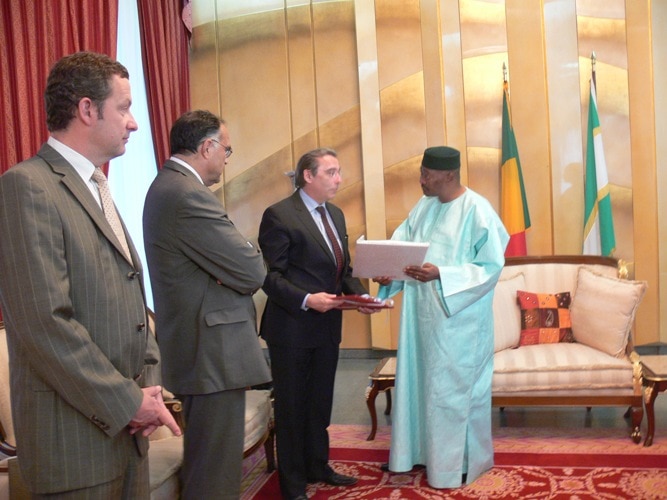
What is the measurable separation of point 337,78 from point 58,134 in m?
5.20

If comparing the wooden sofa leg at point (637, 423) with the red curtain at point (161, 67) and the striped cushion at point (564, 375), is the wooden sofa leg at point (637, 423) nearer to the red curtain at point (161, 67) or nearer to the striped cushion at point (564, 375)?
the striped cushion at point (564, 375)

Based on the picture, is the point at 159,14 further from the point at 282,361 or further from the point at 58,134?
the point at 58,134

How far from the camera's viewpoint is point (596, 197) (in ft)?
20.1

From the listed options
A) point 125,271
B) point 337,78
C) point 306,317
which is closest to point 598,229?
point 337,78

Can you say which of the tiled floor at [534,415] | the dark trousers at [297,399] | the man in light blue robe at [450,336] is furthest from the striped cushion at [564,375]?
the dark trousers at [297,399]

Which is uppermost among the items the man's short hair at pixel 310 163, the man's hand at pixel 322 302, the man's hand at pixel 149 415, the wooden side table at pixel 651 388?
the man's short hair at pixel 310 163

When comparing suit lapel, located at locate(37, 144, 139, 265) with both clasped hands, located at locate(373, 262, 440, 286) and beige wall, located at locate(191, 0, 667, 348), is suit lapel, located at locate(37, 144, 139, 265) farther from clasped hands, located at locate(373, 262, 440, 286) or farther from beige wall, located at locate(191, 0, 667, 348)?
beige wall, located at locate(191, 0, 667, 348)

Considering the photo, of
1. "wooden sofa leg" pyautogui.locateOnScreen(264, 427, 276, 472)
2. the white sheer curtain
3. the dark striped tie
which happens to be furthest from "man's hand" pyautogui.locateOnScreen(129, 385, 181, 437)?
the white sheer curtain

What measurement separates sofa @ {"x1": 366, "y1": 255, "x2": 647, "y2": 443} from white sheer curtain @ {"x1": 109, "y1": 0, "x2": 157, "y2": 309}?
7.70 ft

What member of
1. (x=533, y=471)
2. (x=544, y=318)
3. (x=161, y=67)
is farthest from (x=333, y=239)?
(x=161, y=67)

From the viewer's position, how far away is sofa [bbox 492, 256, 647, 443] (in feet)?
14.1

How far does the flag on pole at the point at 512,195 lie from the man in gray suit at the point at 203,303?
13.0 feet

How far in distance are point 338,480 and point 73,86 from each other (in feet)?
8.73

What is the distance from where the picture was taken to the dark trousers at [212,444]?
263cm
